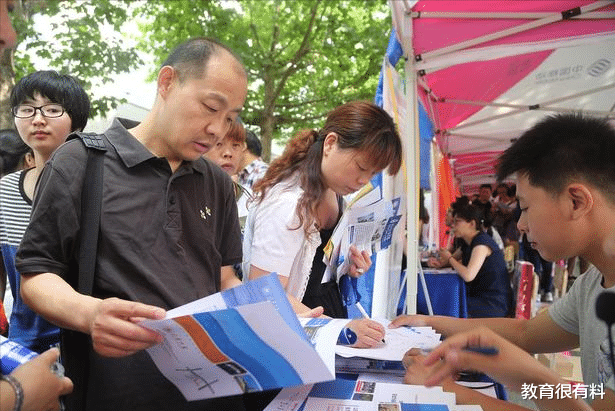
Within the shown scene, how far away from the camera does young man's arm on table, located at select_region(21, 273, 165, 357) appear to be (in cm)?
92

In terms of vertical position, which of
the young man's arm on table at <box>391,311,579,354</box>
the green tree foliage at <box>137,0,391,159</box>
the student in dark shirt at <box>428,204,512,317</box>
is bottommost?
the student in dark shirt at <box>428,204,512,317</box>

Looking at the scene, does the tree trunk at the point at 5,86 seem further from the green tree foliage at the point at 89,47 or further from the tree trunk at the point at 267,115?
the tree trunk at the point at 267,115

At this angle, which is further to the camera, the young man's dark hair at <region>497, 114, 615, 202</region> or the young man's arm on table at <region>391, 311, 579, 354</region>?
the young man's arm on table at <region>391, 311, 579, 354</region>

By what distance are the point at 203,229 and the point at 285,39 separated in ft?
25.2

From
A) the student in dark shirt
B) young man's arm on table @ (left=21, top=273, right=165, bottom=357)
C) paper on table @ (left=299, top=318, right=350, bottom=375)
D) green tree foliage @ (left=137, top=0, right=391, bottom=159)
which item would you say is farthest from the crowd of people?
green tree foliage @ (left=137, top=0, right=391, bottom=159)

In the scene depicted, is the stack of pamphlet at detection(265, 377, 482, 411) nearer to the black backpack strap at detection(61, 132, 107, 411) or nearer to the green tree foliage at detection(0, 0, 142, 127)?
the black backpack strap at detection(61, 132, 107, 411)

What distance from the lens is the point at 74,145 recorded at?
3.88ft

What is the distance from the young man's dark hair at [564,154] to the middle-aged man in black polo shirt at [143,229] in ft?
2.64

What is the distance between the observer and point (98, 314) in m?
0.95

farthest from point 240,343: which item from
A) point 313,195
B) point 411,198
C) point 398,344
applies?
point 411,198

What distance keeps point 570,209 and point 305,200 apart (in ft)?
2.64

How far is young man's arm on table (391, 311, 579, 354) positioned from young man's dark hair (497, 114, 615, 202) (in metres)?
0.52

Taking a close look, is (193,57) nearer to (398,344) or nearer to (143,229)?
(143,229)

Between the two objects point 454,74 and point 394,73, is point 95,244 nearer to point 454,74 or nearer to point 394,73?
point 394,73
